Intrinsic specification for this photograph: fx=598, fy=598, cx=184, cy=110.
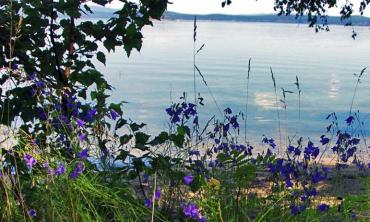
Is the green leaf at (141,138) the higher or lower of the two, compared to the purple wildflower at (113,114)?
lower

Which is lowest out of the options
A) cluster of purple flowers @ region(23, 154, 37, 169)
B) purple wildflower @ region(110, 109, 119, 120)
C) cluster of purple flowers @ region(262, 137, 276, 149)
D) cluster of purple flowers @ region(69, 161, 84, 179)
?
cluster of purple flowers @ region(262, 137, 276, 149)

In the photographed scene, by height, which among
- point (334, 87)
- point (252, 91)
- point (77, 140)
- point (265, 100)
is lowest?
point (334, 87)

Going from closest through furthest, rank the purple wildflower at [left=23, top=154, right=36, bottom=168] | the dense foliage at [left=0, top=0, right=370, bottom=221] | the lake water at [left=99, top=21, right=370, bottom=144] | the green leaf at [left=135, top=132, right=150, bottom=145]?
the purple wildflower at [left=23, top=154, right=36, bottom=168]
the dense foliage at [left=0, top=0, right=370, bottom=221]
the green leaf at [left=135, top=132, right=150, bottom=145]
the lake water at [left=99, top=21, right=370, bottom=144]

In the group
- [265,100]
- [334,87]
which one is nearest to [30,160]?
[265,100]

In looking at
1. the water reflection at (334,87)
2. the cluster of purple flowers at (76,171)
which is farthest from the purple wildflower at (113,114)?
the water reflection at (334,87)

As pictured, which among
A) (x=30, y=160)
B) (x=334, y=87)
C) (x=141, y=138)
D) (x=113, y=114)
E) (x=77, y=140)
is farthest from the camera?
(x=334, y=87)

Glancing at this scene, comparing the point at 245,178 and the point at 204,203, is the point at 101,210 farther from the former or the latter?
the point at 245,178

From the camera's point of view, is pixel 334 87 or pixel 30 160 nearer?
pixel 30 160

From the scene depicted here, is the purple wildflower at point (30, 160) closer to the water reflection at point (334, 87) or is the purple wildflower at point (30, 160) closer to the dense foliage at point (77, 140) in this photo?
the dense foliage at point (77, 140)

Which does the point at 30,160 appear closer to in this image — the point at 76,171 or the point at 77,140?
the point at 76,171

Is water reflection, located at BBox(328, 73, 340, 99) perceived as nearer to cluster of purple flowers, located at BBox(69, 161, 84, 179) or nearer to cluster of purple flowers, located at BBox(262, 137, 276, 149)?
cluster of purple flowers, located at BBox(262, 137, 276, 149)

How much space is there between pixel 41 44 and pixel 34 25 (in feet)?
0.48

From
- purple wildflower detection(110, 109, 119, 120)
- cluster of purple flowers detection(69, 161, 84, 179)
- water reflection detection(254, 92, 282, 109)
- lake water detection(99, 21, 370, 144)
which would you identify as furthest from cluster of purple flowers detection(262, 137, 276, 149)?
water reflection detection(254, 92, 282, 109)

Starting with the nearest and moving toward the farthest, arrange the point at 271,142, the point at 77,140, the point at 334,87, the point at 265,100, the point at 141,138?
1. the point at 77,140
2. the point at 141,138
3. the point at 271,142
4. the point at 265,100
5. the point at 334,87
